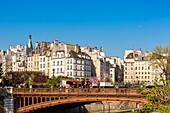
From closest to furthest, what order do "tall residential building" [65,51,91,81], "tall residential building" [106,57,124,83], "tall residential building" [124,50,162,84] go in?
"tall residential building" [65,51,91,81]
"tall residential building" [124,50,162,84]
"tall residential building" [106,57,124,83]

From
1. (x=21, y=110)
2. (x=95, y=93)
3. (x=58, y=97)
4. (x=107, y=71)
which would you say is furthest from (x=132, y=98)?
(x=107, y=71)

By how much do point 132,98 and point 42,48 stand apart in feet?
318

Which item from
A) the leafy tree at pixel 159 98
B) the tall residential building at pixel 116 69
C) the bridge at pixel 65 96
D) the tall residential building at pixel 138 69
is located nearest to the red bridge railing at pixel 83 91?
the bridge at pixel 65 96

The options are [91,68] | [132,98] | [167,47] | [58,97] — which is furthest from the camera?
[91,68]

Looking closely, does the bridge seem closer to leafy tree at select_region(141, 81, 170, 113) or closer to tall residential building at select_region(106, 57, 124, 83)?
leafy tree at select_region(141, 81, 170, 113)

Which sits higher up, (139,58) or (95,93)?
(139,58)

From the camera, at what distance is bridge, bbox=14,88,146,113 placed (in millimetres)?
50562

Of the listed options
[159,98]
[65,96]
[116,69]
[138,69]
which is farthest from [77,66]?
[159,98]

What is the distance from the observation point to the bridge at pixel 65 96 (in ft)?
166

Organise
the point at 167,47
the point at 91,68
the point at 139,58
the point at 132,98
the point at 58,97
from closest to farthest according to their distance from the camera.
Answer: the point at 132,98 → the point at 58,97 → the point at 167,47 → the point at 91,68 → the point at 139,58

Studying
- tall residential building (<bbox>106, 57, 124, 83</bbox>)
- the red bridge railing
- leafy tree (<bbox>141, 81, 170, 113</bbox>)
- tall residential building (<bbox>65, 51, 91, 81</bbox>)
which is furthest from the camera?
tall residential building (<bbox>106, 57, 124, 83</bbox>)

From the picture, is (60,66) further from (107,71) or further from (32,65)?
(107,71)

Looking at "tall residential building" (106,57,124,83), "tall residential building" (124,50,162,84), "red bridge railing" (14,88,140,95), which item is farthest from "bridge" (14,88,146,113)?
"tall residential building" (106,57,124,83)

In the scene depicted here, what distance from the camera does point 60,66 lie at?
12900 centimetres
